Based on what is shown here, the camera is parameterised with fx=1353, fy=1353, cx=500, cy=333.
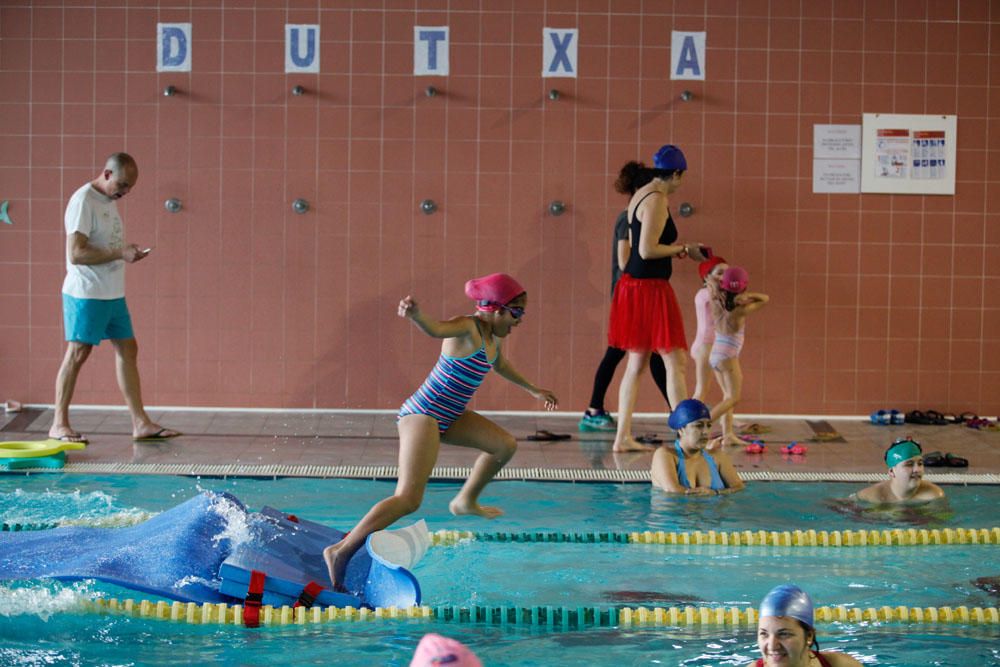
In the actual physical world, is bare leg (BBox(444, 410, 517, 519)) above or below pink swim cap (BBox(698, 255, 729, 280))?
Answer: below

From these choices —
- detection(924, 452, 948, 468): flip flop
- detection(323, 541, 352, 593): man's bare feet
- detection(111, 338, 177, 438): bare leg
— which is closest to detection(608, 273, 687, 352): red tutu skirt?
detection(924, 452, 948, 468): flip flop

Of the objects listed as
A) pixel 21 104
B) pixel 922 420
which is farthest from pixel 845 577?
pixel 21 104

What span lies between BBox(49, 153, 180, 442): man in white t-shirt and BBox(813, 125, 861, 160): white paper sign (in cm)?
512

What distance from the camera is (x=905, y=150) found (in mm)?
10375

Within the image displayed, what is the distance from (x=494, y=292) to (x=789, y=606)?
252 centimetres

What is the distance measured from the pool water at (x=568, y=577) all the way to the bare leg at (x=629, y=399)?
0.99m

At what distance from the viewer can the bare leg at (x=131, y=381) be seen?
8852mm

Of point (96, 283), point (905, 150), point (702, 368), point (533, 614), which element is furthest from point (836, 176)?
point (533, 614)

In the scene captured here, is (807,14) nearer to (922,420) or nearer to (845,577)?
(922,420)

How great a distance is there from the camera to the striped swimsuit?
5934 millimetres

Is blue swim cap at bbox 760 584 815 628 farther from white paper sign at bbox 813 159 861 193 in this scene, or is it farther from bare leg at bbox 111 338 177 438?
white paper sign at bbox 813 159 861 193

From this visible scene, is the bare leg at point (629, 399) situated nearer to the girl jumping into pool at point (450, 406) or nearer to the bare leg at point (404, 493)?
the girl jumping into pool at point (450, 406)

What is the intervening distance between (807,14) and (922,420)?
3.20m

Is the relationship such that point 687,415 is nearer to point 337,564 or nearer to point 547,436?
point 547,436
